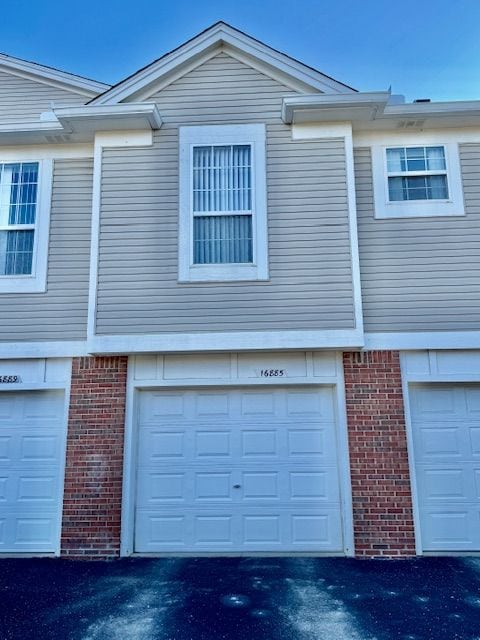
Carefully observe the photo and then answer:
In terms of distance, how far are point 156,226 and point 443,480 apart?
17.1 feet

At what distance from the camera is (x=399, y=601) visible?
4.52m

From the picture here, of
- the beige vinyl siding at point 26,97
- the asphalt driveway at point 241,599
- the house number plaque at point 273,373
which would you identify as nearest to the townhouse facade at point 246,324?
the house number plaque at point 273,373

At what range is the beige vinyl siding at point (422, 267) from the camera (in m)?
6.29

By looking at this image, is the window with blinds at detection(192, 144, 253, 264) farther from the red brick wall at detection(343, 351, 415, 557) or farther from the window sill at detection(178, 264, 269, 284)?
the red brick wall at detection(343, 351, 415, 557)

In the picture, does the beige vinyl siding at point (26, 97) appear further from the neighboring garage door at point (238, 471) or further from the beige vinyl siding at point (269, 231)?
the neighboring garage door at point (238, 471)

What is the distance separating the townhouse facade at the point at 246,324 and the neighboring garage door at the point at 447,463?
0.09 ft

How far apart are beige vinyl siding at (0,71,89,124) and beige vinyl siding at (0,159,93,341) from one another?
4.38 ft

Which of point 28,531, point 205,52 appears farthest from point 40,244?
point 28,531

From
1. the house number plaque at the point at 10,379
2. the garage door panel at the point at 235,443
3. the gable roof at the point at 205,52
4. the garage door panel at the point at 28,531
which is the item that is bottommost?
the garage door panel at the point at 28,531

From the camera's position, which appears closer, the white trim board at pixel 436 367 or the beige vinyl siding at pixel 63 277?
the white trim board at pixel 436 367

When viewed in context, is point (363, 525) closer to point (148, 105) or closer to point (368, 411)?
point (368, 411)

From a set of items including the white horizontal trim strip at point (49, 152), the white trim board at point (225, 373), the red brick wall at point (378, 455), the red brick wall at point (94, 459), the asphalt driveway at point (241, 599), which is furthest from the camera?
the white horizontal trim strip at point (49, 152)

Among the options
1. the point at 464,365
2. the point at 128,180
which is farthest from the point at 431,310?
the point at 128,180

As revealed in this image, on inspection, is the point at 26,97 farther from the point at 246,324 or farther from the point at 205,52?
the point at 246,324
